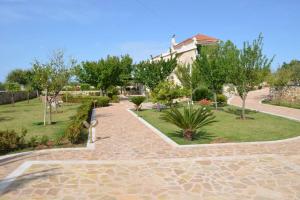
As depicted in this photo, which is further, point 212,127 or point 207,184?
point 212,127

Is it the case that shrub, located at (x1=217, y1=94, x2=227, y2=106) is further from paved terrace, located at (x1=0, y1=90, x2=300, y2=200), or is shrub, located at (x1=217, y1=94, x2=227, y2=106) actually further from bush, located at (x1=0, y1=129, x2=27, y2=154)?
bush, located at (x1=0, y1=129, x2=27, y2=154)

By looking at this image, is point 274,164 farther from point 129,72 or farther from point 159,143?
point 129,72


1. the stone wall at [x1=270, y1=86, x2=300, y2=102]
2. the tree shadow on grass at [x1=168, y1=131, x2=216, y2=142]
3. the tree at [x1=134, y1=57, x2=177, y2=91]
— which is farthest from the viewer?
the stone wall at [x1=270, y1=86, x2=300, y2=102]

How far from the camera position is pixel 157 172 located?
658 centimetres

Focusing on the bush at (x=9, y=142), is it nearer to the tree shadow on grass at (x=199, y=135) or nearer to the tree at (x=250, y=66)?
the tree shadow on grass at (x=199, y=135)

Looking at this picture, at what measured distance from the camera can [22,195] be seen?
209 inches

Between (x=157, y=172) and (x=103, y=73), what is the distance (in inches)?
1239

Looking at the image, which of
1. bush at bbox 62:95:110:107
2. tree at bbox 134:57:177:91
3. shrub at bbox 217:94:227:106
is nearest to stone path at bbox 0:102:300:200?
tree at bbox 134:57:177:91

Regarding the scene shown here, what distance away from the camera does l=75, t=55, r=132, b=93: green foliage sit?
1474 inches

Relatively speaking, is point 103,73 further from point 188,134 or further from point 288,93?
point 188,134

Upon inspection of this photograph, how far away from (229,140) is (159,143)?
255 centimetres

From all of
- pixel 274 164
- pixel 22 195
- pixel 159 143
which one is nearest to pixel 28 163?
pixel 22 195

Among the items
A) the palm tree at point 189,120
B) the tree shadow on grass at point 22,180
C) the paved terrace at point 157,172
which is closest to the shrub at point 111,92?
the palm tree at point 189,120

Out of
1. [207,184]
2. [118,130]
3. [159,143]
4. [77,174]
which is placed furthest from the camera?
[118,130]
